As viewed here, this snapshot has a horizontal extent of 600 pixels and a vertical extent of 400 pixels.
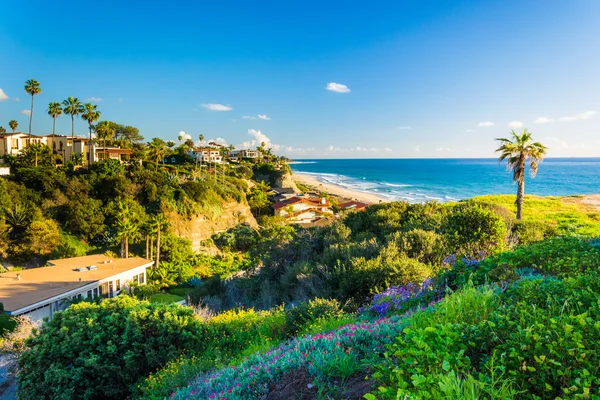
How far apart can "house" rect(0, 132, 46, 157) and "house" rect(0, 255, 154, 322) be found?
3835 cm

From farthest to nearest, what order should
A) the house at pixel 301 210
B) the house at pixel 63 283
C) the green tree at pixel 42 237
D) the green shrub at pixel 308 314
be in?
the house at pixel 301 210 < the green tree at pixel 42 237 < the house at pixel 63 283 < the green shrub at pixel 308 314

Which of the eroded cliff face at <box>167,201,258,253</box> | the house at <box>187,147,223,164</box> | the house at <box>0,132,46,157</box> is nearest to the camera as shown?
the eroded cliff face at <box>167,201,258,253</box>

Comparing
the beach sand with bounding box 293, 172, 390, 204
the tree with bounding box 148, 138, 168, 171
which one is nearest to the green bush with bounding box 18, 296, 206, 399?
the tree with bounding box 148, 138, 168, 171

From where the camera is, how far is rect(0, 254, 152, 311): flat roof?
19.7 metres

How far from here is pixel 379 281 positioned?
29.0ft

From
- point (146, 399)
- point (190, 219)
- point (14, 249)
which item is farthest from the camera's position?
point (190, 219)

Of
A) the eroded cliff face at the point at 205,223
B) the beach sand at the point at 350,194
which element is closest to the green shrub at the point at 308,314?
the eroded cliff face at the point at 205,223

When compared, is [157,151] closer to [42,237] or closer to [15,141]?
[15,141]

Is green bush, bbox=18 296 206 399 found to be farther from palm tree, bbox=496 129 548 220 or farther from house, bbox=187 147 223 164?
house, bbox=187 147 223 164

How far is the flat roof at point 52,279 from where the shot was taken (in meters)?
19.7

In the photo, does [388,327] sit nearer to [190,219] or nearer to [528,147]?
[528,147]

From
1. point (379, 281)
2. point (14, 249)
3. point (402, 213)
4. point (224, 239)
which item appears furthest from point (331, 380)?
point (224, 239)

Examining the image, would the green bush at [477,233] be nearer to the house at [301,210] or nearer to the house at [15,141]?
the house at [301,210]

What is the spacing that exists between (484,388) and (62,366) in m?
9.01
